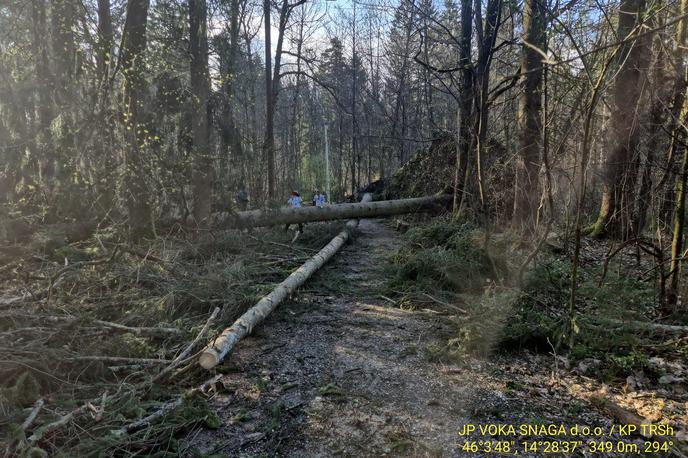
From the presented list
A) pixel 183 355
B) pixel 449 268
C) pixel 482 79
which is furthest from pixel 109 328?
pixel 482 79

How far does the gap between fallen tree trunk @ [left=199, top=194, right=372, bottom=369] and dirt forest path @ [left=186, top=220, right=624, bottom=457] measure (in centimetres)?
17

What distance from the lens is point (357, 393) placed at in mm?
3152

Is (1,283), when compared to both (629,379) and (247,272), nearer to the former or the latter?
(247,272)

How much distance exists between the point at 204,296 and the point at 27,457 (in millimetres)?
2685

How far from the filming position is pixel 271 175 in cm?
1329

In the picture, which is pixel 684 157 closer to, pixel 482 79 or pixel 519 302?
pixel 519 302

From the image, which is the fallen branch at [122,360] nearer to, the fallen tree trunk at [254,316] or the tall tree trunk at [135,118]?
the fallen tree trunk at [254,316]

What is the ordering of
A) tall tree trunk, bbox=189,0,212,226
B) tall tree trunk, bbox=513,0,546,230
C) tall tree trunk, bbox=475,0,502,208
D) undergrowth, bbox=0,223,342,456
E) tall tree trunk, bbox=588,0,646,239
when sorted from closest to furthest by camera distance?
undergrowth, bbox=0,223,342,456 < tall tree trunk, bbox=475,0,502,208 < tall tree trunk, bbox=588,0,646,239 < tall tree trunk, bbox=513,0,546,230 < tall tree trunk, bbox=189,0,212,226

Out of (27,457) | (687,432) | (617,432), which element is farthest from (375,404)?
(27,457)

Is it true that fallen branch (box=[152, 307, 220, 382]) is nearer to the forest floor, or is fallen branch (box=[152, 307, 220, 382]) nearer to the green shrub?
the forest floor

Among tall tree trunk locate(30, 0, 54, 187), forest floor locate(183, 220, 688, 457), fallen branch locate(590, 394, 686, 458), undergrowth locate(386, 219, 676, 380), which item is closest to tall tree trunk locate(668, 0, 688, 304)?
undergrowth locate(386, 219, 676, 380)

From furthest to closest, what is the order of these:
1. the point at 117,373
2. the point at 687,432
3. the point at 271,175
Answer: the point at 271,175
the point at 117,373
the point at 687,432

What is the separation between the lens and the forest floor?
2584 mm

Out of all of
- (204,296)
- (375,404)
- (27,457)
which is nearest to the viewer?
(27,457)
